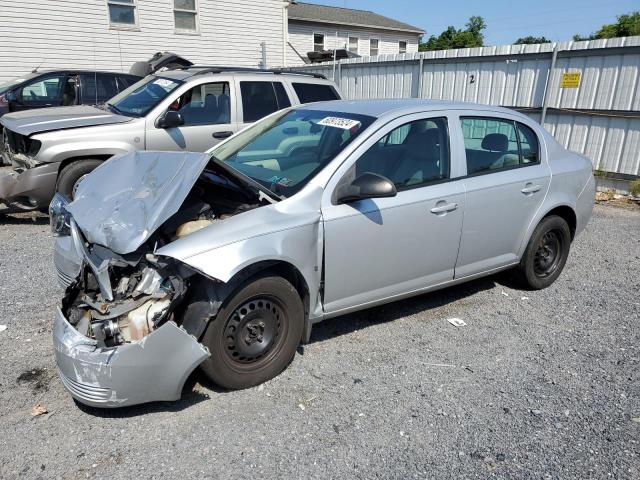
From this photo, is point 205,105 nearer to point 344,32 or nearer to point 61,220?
point 61,220

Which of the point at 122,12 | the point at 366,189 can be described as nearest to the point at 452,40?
the point at 122,12

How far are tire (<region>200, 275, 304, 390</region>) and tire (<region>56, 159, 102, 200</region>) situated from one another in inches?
164

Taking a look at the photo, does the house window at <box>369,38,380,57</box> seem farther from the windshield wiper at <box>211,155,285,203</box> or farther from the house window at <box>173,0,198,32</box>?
the windshield wiper at <box>211,155,285,203</box>

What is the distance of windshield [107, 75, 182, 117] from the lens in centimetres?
672

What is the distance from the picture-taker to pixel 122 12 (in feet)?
48.5

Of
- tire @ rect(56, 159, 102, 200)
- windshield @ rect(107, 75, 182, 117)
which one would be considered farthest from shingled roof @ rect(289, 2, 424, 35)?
tire @ rect(56, 159, 102, 200)

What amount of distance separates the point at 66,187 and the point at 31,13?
10107 mm

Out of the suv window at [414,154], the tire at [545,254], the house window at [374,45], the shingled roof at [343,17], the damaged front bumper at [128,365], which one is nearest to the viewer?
the damaged front bumper at [128,365]

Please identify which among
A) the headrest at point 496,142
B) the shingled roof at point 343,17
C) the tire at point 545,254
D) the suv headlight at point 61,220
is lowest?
the tire at point 545,254

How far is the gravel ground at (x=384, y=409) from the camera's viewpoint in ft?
8.54

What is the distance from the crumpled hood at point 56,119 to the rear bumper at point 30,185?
1.54 feet

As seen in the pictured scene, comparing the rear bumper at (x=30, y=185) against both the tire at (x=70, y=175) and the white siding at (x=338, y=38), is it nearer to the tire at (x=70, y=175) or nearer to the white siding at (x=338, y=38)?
the tire at (x=70, y=175)

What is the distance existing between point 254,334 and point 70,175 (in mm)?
4301

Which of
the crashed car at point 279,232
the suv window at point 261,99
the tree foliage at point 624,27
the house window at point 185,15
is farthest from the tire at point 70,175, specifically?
the tree foliage at point 624,27
